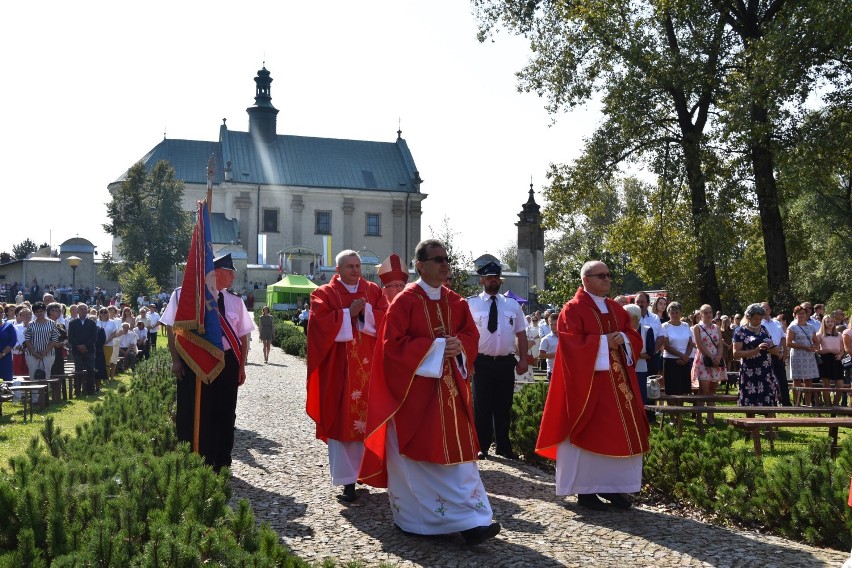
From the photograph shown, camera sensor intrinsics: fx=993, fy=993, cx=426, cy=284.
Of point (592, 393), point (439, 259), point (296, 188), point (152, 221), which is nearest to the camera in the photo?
point (439, 259)

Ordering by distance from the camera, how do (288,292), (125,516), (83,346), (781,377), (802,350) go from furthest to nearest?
(288,292) → (83,346) → (802,350) → (781,377) → (125,516)

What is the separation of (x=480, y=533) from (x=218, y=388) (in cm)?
310

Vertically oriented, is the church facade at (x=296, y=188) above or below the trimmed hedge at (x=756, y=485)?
above

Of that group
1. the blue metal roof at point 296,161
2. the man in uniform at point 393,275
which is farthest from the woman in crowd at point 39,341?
the blue metal roof at point 296,161

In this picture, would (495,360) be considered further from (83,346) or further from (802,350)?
(83,346)

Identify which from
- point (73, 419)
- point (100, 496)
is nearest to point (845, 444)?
point (100, 496)

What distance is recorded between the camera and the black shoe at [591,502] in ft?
26.2

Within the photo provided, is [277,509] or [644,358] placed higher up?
[644,358]

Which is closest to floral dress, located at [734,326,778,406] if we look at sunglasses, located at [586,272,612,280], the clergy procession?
the clergy procession

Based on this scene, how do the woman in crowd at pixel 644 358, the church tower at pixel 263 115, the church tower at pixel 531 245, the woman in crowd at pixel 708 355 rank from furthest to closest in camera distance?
the church tower at pixel 263 115 → the church tower at pixel 531 245 → the woman in crowd at pixel 708 355 → the woman in crowd at pixel 644 358

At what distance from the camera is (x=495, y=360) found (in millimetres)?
10523

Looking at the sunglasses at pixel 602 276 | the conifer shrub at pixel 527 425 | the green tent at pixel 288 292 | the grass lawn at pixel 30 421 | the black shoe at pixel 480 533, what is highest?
the green tent at pixel 288 292

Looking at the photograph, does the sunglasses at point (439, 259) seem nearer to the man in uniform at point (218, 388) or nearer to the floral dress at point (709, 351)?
the man in uniform at point (218, 388)

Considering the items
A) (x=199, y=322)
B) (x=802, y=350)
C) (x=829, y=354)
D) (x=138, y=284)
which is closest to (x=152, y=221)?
(x=138, y=284)
